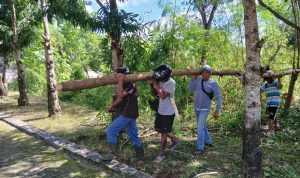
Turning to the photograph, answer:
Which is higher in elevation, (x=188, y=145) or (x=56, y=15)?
(x=56, y=15)

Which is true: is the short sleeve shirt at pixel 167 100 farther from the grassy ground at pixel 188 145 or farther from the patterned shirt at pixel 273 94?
the patterned shirt at pixel 273 94

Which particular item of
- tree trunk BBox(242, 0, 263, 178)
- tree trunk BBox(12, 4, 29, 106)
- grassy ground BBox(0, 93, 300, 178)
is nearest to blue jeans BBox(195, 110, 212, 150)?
grassy ground BBox(0, 93, 300, 178)

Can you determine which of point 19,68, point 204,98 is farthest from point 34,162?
point 19,68

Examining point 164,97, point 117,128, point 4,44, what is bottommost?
point 117,128

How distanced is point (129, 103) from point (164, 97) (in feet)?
2.21

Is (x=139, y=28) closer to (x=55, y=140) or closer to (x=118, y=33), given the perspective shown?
(x=118, y=33)

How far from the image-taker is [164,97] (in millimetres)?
6855

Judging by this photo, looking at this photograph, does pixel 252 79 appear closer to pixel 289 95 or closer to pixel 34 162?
pixel 34 162

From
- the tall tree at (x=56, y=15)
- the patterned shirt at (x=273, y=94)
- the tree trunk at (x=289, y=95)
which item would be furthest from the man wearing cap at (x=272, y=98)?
the tall tree at (x=56, y=15)

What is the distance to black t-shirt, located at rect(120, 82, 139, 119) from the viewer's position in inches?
276

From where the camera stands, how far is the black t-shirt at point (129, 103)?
23.0ft

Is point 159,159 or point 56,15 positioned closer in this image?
point 159,159

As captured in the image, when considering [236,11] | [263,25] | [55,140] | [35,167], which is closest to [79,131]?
[55,140]

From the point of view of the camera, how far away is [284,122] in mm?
10133
